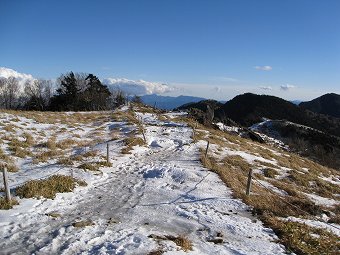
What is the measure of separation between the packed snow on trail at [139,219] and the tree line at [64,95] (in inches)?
2689

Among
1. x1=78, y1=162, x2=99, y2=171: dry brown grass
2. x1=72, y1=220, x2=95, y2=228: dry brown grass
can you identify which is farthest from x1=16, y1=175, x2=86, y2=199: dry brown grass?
x1=72, y1=220, x2=95, y2=228: dry brown grass

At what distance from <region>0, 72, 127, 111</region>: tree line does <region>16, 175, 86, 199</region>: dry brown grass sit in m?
68.1

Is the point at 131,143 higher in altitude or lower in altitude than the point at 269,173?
higher

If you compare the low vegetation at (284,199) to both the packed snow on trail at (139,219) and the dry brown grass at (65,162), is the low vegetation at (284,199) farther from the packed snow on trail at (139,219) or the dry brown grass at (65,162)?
the dry brown grass at (65,162)

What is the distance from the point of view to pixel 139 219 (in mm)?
11742

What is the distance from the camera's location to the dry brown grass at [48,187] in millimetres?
13102

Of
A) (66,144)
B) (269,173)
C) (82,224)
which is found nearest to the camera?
(82,224)

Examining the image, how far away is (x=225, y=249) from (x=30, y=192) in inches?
322

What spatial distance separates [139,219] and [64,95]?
77510 millimetres

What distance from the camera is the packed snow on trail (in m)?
9.51

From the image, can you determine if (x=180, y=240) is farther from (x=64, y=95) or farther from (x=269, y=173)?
(x=64, y=95)

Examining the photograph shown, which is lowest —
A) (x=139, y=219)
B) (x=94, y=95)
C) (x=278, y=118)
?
(x=278, y=118)

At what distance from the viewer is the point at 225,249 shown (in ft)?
32.2

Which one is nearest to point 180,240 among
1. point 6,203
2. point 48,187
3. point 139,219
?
point 139,219
